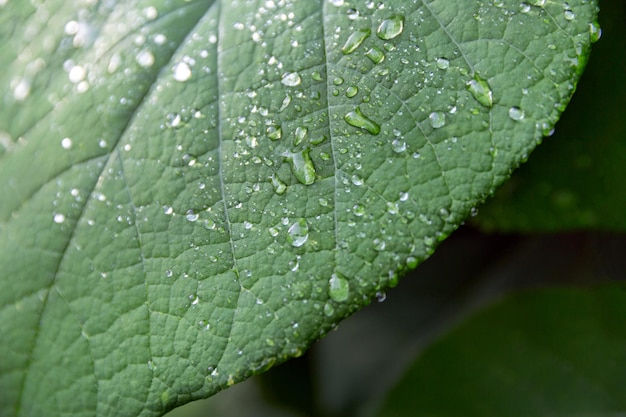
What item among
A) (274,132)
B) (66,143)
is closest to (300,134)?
(274,132)

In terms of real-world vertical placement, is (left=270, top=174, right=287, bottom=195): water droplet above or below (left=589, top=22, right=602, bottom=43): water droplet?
below

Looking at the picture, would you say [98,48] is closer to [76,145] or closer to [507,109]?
[76,145]

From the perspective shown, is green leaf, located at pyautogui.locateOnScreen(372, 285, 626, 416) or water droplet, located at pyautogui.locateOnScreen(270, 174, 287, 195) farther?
green leaf, located at pyautogui.locateOnScreen(372, 285, 626, 416)

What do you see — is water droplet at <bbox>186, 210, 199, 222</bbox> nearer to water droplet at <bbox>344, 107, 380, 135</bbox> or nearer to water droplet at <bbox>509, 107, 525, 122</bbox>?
water droplet at <bbox>344, 107, 380, 135</bbox>

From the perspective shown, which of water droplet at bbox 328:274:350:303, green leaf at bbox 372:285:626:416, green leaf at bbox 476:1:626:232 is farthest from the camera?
green leaf at bbox 372:285:626:416

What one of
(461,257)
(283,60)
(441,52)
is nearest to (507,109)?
(441,52)

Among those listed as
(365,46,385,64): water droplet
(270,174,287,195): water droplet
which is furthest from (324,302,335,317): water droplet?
(365,46,385,64): water droplet

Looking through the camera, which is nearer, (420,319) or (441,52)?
(441,52)
